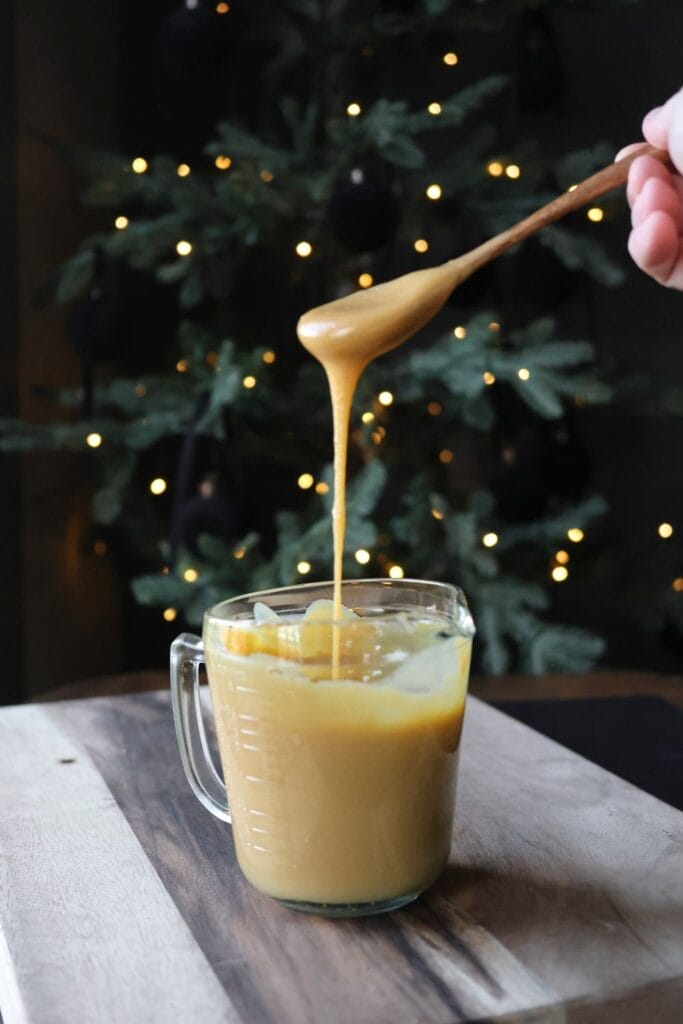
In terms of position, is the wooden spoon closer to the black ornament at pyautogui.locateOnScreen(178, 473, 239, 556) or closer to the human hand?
the human hand

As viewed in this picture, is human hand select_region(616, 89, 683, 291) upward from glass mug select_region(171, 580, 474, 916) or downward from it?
upward

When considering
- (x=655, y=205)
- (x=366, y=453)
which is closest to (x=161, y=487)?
(x=366, y=453)

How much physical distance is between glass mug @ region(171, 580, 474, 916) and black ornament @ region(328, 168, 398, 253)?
138cm

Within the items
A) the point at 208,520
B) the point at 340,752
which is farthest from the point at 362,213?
the point at 340,752

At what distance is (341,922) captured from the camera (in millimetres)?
748

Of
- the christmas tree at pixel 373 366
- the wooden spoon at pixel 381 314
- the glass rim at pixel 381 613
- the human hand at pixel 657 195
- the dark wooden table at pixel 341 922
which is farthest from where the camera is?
the christmas tree at pixel 373 366

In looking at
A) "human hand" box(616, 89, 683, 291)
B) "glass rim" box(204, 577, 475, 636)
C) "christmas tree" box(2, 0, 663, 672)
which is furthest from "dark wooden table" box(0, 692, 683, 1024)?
"christmas tree" box(2, 0, 663, 672)

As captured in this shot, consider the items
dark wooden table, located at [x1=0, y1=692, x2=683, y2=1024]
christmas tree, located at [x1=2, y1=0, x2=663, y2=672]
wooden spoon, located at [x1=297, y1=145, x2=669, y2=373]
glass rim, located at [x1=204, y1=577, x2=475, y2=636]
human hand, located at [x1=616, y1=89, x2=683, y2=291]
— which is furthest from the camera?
christmas tree, located at [x1=2, y1=0, x2=663, y2=672]

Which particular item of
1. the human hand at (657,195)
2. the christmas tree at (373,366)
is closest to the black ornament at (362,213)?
the christmas tree at (373,366)

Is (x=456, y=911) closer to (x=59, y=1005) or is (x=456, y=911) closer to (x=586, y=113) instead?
(x=59, y=1005)

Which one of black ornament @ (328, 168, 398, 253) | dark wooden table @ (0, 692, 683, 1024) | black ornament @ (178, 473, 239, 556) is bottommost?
dark wooden table @ (0, 692, 683, 1024)

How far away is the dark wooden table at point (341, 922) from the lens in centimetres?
64

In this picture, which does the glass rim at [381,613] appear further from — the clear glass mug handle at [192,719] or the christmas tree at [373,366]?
the christmas tree at [373,366]

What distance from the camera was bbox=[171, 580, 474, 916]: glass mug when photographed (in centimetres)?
74
